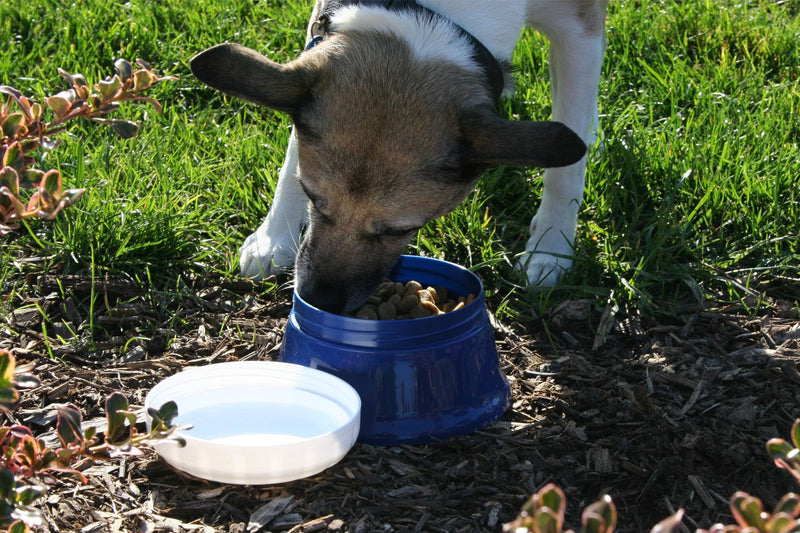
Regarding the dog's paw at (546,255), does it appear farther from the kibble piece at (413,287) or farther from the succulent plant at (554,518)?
the succulent plant at (554,518)

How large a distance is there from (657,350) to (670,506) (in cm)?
94

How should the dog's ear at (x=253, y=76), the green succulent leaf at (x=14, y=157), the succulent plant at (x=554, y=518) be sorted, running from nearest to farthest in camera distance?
the succulent plant at (x=554, y=518), the green succulent leaf at (x=14, y=157), the dog's ear at (x=253, y=76)

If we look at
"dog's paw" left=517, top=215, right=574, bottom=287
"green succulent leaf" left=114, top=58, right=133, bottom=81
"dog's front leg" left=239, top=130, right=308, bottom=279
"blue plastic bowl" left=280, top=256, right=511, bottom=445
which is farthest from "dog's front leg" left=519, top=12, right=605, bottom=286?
"green succulent leaf" left=114, top=58, right=133, bottom=81

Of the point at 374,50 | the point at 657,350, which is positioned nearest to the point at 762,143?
the point at 657,350

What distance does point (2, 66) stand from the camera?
513 centimetres

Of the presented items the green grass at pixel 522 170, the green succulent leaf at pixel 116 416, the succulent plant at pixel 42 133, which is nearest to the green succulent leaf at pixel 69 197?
the succulent plant at pixel 42 133

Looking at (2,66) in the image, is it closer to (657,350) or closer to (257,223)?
(257,223)

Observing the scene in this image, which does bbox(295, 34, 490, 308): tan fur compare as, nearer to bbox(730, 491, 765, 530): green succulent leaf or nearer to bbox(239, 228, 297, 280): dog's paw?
bbox(239, 228, 297, 280): dog's paw

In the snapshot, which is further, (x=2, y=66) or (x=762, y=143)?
(x=2, y=66)

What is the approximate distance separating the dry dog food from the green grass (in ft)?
1.58

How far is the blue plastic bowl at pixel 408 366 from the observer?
9.68ft

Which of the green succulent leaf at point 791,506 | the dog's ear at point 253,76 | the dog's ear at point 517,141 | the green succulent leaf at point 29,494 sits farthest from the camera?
the dog's ear at point 253,76

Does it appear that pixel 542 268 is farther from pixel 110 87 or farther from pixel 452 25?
pixel 110 87

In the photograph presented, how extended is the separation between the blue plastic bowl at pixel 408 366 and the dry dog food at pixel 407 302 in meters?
0.29
